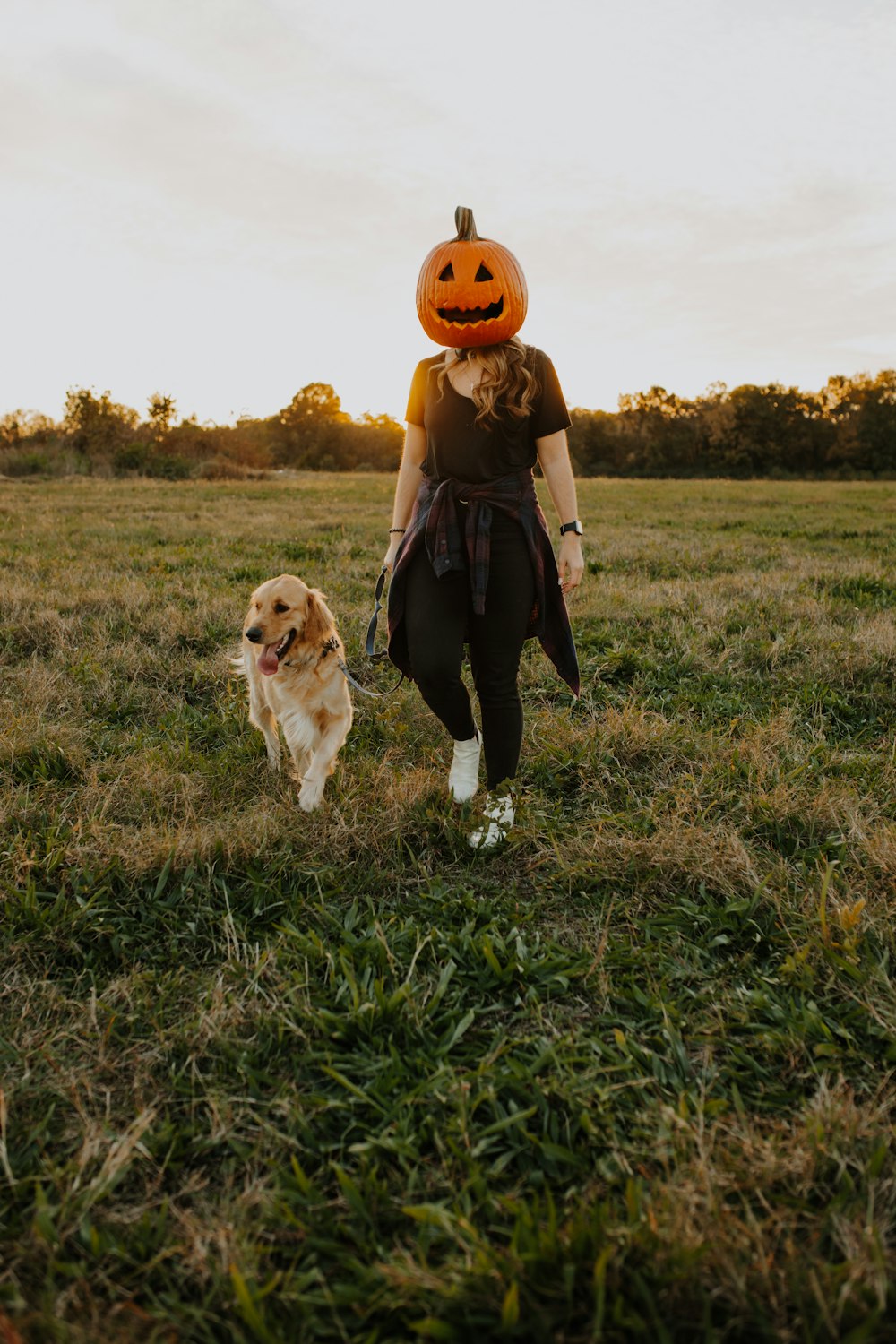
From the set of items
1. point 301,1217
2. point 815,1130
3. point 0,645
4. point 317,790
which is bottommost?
point 301,1217

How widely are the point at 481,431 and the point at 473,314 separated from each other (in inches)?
18.7

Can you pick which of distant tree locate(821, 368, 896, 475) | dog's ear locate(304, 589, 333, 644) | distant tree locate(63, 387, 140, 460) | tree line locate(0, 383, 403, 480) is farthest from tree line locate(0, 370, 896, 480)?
dog's ear locate(304, 589, 333, 644)

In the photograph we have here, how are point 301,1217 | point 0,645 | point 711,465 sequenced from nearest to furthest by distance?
point 301,1217 < point 0,645 < point 711,465

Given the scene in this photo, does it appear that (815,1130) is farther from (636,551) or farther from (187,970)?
(636,551)

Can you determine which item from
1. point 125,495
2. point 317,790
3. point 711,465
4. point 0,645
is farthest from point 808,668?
point 711,465

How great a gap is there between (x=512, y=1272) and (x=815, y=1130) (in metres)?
0.80

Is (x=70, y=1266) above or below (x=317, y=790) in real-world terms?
below

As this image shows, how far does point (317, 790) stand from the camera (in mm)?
3611

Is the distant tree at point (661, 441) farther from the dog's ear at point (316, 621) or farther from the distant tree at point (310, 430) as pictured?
the dog's ear at point (316, 621)

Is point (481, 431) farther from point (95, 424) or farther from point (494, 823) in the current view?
point (95, 424)

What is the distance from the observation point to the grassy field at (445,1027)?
1.58 metres

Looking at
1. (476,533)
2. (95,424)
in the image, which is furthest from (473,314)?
(95,424)

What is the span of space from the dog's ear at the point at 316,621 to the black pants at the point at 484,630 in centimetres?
59

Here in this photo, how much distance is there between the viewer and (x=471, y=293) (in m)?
3.07
